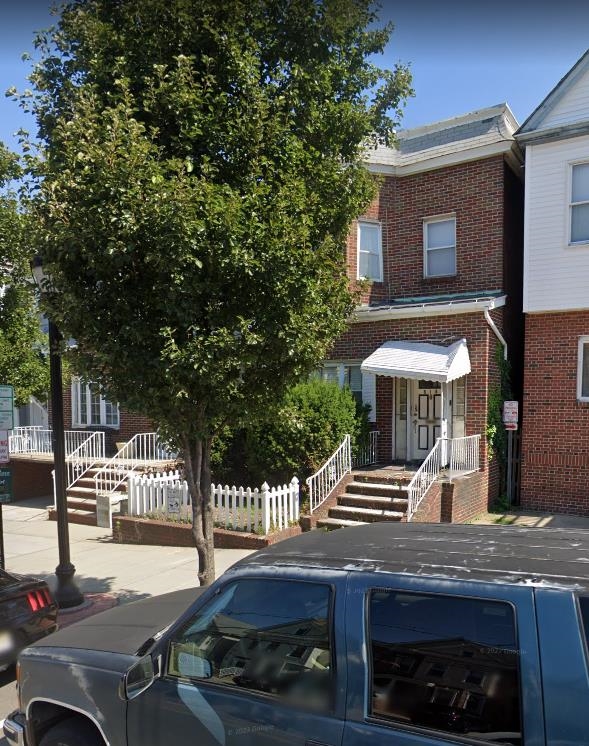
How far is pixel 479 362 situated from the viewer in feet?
37.1

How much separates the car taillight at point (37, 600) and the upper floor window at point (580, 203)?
34.8 feet

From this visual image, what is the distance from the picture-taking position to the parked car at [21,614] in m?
4.97

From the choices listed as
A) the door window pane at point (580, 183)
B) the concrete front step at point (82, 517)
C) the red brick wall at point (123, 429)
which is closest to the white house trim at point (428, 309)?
the door window pane at point (580, 183)

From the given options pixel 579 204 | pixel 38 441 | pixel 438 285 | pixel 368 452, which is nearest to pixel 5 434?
pixel 368 452

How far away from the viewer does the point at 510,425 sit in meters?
11.4

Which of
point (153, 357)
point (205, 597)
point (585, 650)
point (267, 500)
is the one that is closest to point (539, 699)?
point (585, 650)

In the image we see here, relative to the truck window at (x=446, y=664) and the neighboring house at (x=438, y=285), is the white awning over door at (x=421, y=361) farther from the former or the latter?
the truck window at (x=446, y=664)

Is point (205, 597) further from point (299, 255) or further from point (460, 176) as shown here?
point (460, 176)

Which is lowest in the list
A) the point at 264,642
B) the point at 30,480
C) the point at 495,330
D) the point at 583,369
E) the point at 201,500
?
the point at 30,480

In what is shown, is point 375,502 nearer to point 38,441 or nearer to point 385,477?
point 385,477

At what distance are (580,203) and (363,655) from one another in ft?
36.2

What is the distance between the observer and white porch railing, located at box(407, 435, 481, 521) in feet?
31.8

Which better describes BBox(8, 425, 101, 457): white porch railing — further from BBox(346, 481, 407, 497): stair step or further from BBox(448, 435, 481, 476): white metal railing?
BBox(448, 435, 481, 476): white metal railing

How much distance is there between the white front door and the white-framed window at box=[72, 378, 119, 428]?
9032 mm
